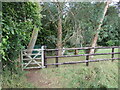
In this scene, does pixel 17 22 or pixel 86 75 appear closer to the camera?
pixel 17 22

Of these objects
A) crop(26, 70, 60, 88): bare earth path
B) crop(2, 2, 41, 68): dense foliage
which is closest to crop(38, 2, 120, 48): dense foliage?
crop(2, 2, 41, 68): dense foliage

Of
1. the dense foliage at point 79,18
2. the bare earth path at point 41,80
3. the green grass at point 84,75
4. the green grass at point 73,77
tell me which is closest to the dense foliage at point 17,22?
the green grass at point 73,77

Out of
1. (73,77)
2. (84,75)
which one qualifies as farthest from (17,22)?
(84,75)

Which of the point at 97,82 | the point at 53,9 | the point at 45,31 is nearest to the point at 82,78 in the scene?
the point at 97,82

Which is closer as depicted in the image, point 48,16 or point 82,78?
point 82,78

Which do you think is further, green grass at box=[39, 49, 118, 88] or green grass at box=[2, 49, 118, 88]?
green grass at box=[39, 49, 118, 88]

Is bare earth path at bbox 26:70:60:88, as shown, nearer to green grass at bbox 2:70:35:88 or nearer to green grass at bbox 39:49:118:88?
green grass at bbox 39:49:118:88

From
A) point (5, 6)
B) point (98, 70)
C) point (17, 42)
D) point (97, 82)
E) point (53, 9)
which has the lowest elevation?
point (97, 82)

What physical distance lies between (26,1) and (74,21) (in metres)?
3.20

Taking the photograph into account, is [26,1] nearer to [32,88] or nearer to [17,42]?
[17,42]

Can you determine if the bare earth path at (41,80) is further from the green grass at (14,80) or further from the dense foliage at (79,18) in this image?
the dense foliage at (79,18)

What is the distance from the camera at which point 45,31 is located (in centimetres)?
665

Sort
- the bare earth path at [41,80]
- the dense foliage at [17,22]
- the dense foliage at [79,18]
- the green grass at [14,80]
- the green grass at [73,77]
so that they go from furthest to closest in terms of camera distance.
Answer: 1. the dense foliage at [79,18]
2. the bare earth path at [41,80]
3. the green grass at [73,77]
4. the green grass at [14,80]
5. the dense foliage at [17,22]

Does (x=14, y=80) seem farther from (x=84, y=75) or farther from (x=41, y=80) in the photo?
(x=84, y=75)
